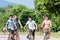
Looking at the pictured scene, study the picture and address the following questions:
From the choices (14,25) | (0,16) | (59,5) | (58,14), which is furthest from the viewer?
(0,16)

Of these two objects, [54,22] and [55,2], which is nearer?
[55,2]

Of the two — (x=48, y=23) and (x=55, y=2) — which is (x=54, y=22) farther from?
(x=48, y=23)

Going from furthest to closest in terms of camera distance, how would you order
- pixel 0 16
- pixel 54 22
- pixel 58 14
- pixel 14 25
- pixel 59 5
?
pixel 0 16, pixel 54 22, pixel 58 14, pixel 59 5, pixel 14 25

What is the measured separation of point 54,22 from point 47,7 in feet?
36.0

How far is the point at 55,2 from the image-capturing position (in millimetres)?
52562

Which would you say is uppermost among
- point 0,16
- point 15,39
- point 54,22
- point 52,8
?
point 15,39

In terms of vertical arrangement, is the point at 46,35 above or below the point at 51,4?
above

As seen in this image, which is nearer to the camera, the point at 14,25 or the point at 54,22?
A: the point at 14,25

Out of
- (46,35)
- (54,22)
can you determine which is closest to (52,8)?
(54,22)

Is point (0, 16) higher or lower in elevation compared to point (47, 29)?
lower

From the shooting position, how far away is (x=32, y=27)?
17719mm

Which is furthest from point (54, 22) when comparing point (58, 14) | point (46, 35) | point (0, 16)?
point (0, 16)

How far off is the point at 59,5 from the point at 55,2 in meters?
1.53

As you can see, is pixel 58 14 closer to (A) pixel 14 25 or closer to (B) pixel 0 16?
(A) pixel 14 25
